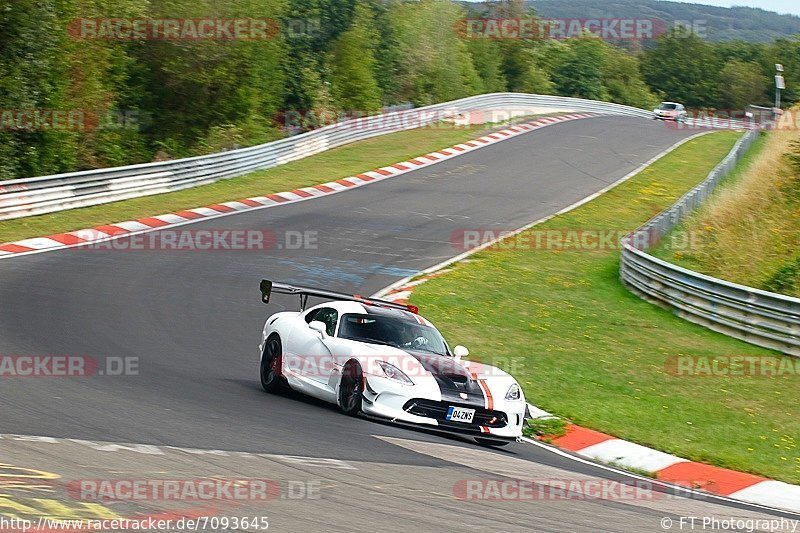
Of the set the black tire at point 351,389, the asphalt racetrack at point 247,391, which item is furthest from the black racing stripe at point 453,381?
the black tire at point 351,389

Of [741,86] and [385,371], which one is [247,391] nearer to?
[385,371]

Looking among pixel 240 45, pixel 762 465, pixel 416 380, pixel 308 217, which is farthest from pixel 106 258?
pixel 240 45

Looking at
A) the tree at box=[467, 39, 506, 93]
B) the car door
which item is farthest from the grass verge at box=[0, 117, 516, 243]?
the tree at box=[467, 39, 506, 93]

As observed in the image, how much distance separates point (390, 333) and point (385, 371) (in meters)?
1.07

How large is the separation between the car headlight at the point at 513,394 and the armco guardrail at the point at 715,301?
7.36 metres

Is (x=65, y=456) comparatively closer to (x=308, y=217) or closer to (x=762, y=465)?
(x=762, y=465)

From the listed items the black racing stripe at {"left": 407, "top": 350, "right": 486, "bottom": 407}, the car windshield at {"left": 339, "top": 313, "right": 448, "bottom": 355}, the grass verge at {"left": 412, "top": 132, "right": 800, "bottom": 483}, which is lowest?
the grass verge at {"left": 412, "top": 132, "right": 800, "bottom": 483}

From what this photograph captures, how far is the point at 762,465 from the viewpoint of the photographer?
11422 mm

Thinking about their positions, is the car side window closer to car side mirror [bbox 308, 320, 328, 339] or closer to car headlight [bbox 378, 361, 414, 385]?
car side mirror [bbox 308, 320, 328, 339]

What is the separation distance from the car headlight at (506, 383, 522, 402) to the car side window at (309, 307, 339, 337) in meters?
2.09

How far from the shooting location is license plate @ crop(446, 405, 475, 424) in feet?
36.3

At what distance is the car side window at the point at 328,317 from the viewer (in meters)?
12.4

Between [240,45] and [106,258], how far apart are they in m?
22.2

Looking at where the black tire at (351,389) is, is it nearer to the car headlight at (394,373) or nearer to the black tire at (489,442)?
the car headlight at (394,373)
